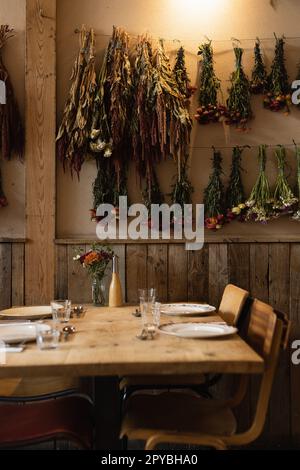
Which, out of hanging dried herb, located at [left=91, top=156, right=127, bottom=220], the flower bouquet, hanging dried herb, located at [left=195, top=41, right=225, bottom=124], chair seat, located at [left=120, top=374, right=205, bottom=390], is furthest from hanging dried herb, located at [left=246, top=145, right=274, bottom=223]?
chair seat, located at [left=120, top=374, right=205, bottom=390]

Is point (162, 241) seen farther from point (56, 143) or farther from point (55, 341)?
point (55, 341)

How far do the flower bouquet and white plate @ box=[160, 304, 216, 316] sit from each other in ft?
1.27

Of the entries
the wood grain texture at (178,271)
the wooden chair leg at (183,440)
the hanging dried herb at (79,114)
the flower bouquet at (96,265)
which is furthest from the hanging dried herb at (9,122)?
the wooden chair leg at (183,440)

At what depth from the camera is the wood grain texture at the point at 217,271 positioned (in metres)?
2.92

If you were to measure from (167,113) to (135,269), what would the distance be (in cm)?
94

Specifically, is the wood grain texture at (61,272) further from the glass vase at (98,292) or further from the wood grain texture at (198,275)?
the wood grain texture at (198,275)

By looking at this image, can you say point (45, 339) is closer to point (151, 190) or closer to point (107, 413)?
point (107, 413)

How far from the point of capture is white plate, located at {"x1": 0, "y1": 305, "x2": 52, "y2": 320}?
2.21m

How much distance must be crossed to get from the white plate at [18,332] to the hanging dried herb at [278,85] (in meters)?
1.95

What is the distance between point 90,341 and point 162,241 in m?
1.27

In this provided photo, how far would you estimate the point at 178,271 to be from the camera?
9.61 feet

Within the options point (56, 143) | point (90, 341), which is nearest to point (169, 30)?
point (56, 143)

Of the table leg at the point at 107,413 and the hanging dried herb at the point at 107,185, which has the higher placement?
the hanging dried herb at the point at 107,185

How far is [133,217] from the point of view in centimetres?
297
